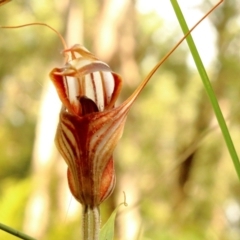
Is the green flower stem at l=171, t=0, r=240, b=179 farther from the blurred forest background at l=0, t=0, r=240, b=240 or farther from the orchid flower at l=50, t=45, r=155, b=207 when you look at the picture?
the blurred forest background at l=0, t=0, r=240, b=240

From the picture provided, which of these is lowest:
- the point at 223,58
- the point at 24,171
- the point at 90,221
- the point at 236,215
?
the point at 90,221

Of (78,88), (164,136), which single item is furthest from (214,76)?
(78,88)

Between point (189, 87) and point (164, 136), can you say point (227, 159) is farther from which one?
point (164, 136)

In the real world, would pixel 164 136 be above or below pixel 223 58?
above

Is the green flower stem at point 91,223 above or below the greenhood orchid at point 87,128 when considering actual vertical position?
below

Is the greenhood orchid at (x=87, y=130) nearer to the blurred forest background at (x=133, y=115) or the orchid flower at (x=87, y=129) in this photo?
the orchid flower at (x=87, y=129)

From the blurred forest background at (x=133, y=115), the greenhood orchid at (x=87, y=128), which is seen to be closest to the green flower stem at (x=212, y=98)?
the greenhood orchid at (x=87, y=128)

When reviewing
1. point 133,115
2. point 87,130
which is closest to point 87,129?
point 87,130

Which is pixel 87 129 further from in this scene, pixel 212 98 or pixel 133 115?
pixel 133 115
